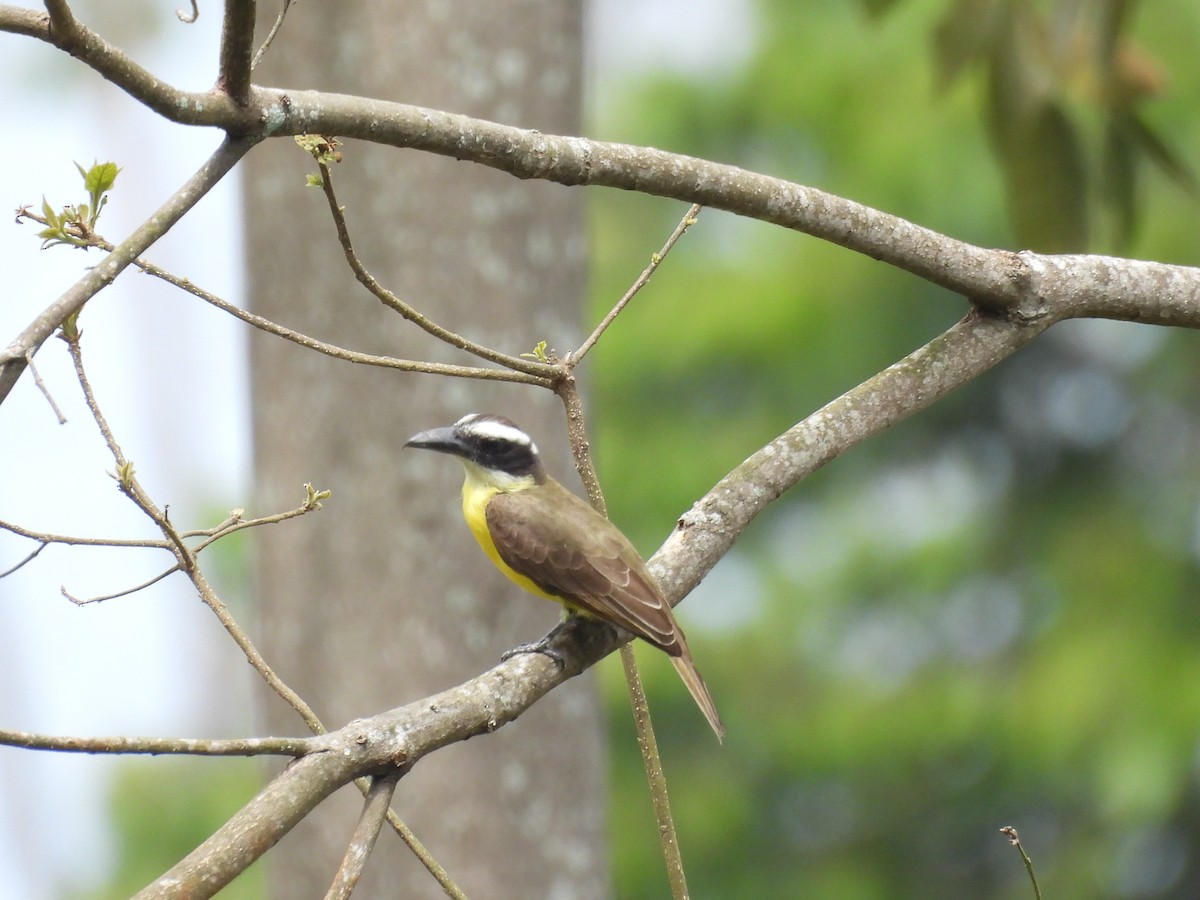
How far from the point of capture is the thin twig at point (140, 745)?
179 cm

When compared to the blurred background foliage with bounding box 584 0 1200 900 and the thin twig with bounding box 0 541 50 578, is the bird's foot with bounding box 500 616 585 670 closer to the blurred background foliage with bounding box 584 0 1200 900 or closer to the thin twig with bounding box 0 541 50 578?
the thin twig with bounding box 0 541 50 578

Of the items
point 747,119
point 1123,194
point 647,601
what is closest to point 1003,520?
point 747,119

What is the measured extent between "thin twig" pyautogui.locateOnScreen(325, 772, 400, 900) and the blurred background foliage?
18.2ft

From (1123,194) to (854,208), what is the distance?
2277 millimetres

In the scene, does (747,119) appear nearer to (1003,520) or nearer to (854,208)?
(1003,520)

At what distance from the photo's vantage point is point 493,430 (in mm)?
4387

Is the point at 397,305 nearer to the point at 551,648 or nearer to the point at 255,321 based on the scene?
the point at 255,321

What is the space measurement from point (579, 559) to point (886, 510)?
552cm

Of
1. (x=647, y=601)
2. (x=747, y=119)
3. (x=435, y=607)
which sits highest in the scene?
(x=747, y=119)

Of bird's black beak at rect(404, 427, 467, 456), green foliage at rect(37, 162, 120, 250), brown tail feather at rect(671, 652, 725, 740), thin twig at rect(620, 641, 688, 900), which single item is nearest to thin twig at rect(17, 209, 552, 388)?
green foliage at rect(37, 162, 120, 250)

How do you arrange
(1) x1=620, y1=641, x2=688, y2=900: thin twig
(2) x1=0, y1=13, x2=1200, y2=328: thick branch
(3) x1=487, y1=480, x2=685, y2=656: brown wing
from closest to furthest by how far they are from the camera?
(2) x1=0, y1=13, x2=1200, y2=328: thick branch, (1) x1=620, y1=641, x2=688, y2=900: thin twig, (3) x1=487, y1=480, x2=685, y2=656: brown wing

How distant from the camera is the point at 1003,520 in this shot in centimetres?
874

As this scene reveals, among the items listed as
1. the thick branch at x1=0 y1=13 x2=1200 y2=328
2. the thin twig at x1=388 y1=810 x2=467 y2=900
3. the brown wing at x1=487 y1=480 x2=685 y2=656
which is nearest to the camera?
the thick branch at x1=0 y1=13 x2=1200 y2=328

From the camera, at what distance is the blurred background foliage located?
7.95m
